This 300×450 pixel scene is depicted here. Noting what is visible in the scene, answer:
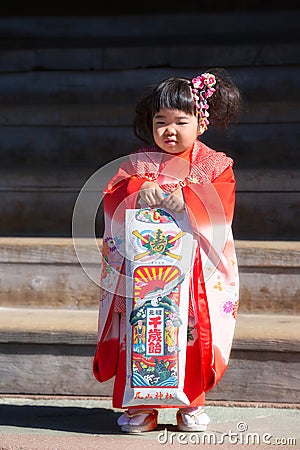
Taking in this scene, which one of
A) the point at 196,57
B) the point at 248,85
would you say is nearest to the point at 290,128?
the point at 248,85

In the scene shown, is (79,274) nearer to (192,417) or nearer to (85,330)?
(85,330)

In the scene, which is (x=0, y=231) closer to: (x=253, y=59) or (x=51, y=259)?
(x=51, y=259)

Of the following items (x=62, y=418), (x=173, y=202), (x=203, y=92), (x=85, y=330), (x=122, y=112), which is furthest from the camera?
(x=122, y=112)

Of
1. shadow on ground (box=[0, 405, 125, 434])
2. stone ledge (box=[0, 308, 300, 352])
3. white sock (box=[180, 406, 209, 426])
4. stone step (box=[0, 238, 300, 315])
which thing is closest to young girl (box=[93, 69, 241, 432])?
white sock (box=[180, 406, 209, 426])

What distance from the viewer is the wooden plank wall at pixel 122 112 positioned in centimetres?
401

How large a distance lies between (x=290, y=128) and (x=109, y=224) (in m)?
1.67

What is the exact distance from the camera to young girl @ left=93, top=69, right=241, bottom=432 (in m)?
2.83

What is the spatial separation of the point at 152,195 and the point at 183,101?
291 mm

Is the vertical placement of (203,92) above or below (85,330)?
above

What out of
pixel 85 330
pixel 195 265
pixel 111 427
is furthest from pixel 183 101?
pixel 111 427

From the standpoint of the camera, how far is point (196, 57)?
4840 mm

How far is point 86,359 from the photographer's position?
3264 mm

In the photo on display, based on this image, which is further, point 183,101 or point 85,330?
point 85,330

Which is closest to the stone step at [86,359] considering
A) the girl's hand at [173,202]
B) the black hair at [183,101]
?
the girl's hand at [173,202]
